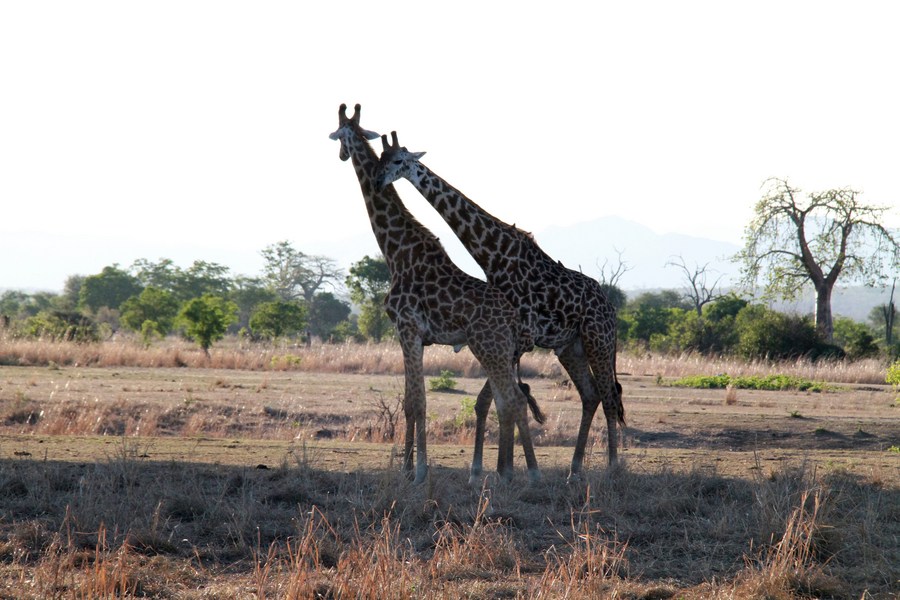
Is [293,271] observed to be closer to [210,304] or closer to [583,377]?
[210,304]

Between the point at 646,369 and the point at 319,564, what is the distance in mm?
24534

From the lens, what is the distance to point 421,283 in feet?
31.0

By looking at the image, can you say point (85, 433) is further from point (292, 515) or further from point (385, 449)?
point (292, 515)

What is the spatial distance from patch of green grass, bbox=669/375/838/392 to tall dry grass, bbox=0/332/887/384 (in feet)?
4.93

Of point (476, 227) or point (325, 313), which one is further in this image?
point (325, 313)

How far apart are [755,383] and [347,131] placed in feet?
60.2

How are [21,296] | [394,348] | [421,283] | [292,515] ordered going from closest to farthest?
[292,515] < [421,283] < [394,348] < [21,296]

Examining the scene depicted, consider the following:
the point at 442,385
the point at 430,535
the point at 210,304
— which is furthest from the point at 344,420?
the point at 210,304

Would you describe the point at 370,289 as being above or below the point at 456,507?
above

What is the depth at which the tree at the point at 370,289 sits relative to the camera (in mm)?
49656

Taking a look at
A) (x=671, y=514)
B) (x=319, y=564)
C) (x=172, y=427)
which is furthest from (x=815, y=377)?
(x=319, y=564)

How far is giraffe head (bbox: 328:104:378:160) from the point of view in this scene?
398 inches

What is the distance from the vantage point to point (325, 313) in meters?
83.9

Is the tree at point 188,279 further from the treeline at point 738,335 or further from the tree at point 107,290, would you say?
the treeline at point 738,335
